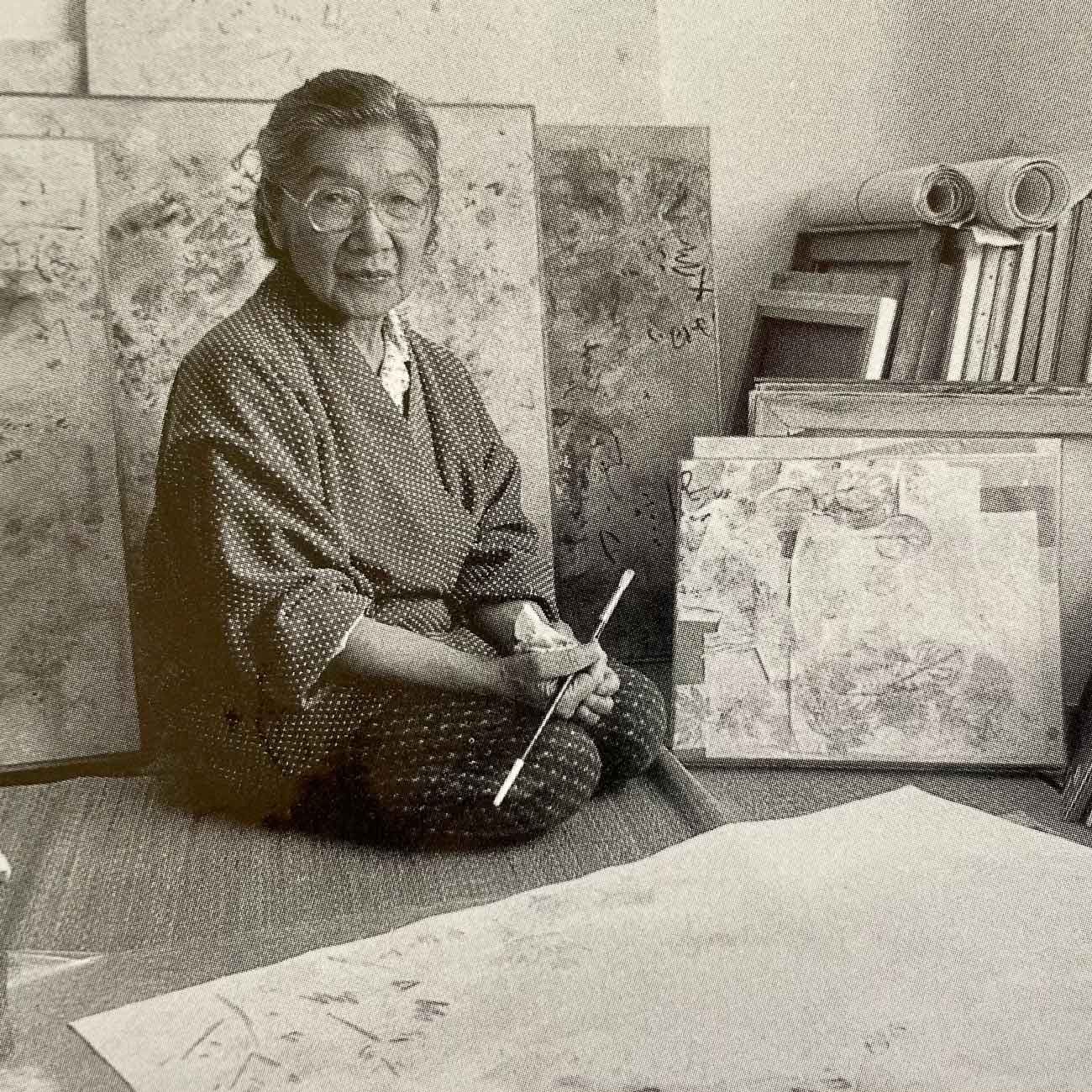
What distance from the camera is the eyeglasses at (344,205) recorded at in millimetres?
2156

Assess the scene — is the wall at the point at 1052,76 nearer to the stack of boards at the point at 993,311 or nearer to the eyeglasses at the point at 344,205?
the stack of boards at the point at 993,311

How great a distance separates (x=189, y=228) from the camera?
265cm

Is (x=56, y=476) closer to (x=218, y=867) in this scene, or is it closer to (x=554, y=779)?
(x=218, y=867)

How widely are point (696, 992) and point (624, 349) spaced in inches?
63.1

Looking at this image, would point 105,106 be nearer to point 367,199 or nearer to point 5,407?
point 5,407

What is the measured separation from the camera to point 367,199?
2154mm

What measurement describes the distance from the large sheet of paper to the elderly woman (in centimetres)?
30

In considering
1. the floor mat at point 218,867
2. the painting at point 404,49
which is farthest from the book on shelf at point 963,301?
the floor mat at point 218,867

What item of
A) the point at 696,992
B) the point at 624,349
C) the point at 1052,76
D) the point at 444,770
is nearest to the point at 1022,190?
the point at 1052,76

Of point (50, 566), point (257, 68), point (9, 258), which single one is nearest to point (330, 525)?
point (50, 566)

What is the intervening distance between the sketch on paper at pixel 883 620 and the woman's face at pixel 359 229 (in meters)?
0.77

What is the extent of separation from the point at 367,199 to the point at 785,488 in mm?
906

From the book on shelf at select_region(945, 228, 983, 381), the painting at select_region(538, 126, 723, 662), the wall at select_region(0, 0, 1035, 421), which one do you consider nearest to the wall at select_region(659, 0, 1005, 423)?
the wall at select_region(0, 0, 1035, 421)

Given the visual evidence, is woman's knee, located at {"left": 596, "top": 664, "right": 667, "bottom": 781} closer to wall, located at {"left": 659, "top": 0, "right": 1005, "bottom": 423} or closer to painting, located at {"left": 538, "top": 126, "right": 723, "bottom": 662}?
painting, located at {"left": 538, "top": 126, "right": 723, "bottom": 662}
